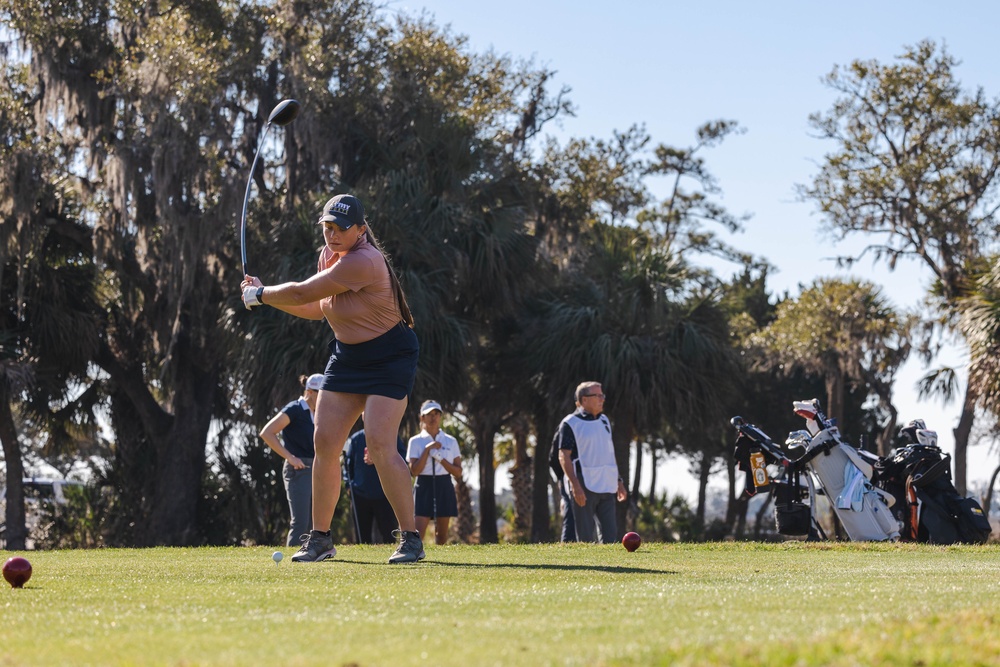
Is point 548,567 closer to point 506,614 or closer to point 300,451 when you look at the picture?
point 506,614

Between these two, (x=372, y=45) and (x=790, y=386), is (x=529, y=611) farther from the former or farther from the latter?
(x=790, y=386)

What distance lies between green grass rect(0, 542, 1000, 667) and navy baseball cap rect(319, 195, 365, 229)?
179 centimetres

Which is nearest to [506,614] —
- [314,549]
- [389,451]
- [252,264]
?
[389,451]

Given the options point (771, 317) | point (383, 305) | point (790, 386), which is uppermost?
point (771, 317)

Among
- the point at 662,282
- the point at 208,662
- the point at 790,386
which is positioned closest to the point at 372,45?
the point at 662,282

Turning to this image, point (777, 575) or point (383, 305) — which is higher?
point (383, 305)

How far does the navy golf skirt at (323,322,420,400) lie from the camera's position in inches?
283

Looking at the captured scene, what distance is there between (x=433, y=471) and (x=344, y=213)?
6.48 m

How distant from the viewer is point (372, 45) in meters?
25.1

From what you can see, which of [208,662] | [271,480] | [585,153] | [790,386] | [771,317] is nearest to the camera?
[208,662]

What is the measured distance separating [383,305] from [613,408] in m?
16.5

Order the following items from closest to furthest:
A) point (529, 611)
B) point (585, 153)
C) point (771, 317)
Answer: point (529, 611), point (585, 153), point (771, 317)

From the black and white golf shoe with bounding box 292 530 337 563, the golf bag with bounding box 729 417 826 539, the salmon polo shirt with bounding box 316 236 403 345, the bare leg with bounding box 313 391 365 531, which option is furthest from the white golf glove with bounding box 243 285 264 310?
the golf bag with bounding box 729 417 826 539

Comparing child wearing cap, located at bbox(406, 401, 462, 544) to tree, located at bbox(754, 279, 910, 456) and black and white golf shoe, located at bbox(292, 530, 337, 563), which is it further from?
tree, located at bbox(754, 279, 910, 456)
